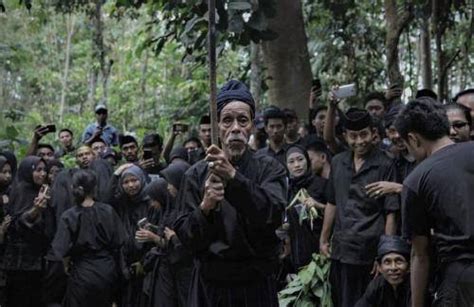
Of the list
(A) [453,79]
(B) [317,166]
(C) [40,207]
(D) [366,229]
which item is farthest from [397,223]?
(A) [453,79]

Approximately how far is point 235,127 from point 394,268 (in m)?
2.64

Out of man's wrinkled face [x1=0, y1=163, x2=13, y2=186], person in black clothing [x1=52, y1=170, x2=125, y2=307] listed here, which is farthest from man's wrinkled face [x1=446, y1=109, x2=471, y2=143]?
man's wrinkled face [x1=0, y1=163, x2=13, y2=186]

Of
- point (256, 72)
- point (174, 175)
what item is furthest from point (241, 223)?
point (256, 72)

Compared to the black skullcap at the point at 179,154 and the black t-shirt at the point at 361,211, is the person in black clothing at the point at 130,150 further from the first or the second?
the black t-shirt at the point at 361,211

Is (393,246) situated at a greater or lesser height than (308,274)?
greater

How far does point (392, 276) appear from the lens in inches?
278

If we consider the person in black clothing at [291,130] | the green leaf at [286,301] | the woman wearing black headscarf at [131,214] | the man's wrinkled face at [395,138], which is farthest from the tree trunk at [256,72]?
the green leaf at [286,301]

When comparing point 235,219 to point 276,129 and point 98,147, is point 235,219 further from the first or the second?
point 98,147

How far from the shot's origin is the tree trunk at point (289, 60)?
11.3m

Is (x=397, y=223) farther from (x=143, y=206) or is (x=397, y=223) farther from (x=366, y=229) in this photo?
(x=143, y=206)

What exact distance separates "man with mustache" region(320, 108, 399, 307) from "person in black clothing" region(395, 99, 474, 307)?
2.16 metres

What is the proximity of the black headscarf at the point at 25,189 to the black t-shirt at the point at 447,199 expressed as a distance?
233 inches

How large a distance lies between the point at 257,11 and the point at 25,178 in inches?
142

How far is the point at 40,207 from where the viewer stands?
9.61 m
